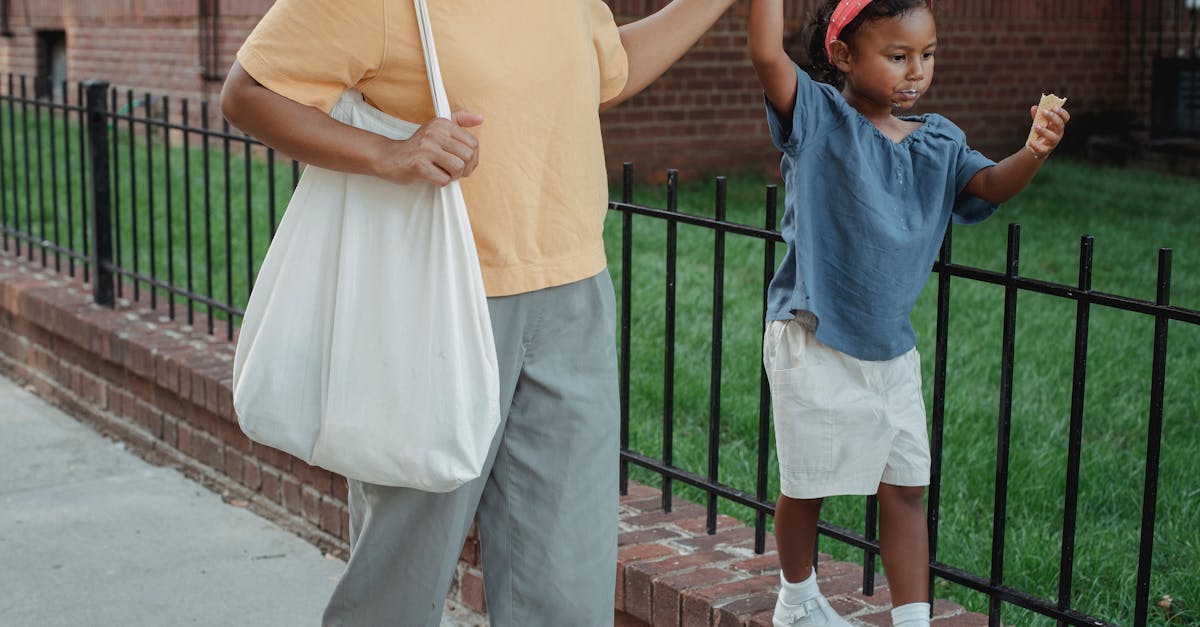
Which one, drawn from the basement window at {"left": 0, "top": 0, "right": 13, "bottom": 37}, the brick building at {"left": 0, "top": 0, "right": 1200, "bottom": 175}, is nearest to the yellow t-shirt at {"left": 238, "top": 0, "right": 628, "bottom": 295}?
the brick building at {"left": 0, "top": 0, "right": 1200, "bottom": 175}

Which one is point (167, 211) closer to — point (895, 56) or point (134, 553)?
point (134, 553)

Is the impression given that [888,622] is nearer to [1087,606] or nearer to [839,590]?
[839,590]

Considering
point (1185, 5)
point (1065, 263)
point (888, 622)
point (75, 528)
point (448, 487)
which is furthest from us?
point (1185, 5)

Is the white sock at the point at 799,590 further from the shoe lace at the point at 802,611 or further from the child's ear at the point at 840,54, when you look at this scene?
the child's ear at the point at 840,54

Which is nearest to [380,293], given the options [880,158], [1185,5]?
[880,158]

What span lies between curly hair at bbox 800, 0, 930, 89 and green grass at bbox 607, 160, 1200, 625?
1.38 m

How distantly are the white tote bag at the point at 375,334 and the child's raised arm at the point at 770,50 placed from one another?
640 mm

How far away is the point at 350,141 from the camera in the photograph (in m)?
2.07

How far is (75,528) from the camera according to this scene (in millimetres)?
4129

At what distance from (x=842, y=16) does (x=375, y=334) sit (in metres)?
1.02

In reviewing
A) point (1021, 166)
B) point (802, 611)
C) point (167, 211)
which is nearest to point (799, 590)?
point (802, 611)

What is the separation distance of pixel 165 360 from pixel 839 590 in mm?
2528

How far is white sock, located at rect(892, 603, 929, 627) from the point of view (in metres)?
2.63

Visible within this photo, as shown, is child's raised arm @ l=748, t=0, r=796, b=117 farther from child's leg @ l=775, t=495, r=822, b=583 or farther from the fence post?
the fence post
